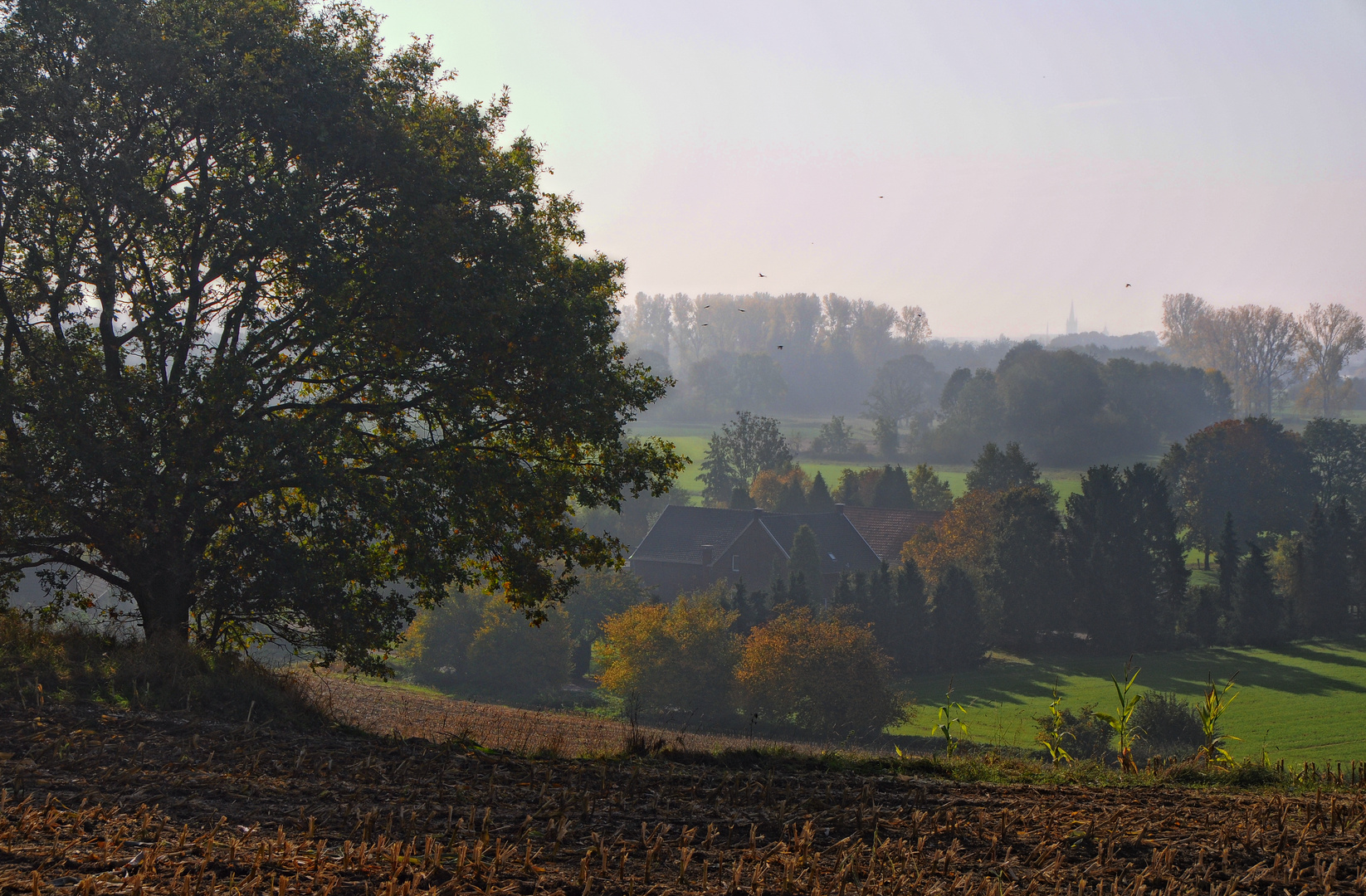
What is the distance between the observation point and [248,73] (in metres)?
11.5

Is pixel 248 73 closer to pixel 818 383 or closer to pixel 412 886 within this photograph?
pixel 412 886

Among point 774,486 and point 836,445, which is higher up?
point 836,445

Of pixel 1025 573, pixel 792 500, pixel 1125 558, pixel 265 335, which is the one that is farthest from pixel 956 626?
pixel 265 335

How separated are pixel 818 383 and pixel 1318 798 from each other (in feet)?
564

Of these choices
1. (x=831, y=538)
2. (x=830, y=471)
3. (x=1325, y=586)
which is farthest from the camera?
(x=830, y=471)

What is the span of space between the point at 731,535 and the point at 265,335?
68501 millimetres

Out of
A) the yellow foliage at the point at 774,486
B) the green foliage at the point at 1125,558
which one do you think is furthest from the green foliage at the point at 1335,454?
the yellow foliage at the point at 774,486

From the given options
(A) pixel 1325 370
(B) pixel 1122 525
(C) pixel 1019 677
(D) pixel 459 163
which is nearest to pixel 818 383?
(A) pixel 1325 370

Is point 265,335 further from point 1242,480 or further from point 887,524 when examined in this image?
point 1242,480

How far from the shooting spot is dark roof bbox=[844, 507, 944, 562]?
84.1 m

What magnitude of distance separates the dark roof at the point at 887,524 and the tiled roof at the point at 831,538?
2.02m

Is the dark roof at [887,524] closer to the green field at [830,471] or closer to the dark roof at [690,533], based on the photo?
the dark roof at [690,533]

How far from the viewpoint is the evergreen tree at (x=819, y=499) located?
93.4m

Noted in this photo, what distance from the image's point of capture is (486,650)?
59188mm
